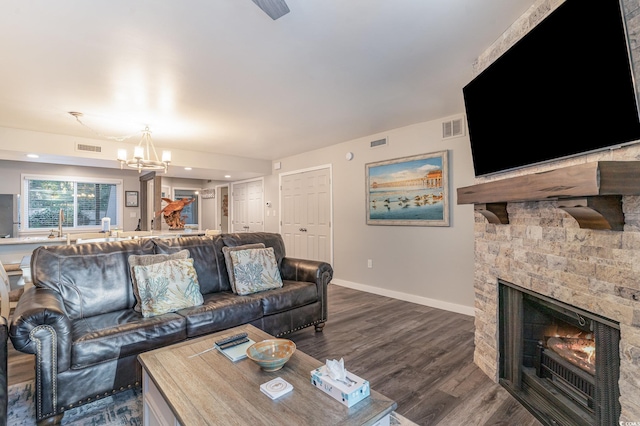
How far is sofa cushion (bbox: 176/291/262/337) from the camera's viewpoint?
227cm

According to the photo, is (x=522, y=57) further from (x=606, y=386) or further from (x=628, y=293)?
(x=606, y=386)

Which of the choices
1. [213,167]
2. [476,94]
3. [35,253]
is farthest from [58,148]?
[476,94]

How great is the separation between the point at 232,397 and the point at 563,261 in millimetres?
1783

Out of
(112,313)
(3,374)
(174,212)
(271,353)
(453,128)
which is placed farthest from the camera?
(174,212)

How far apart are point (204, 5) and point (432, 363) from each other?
299 cm

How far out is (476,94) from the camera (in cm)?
223

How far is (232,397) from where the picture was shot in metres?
1.24

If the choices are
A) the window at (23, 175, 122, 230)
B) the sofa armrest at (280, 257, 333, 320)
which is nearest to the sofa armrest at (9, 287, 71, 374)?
the sofa armrest at (280, 257, 333, 320)

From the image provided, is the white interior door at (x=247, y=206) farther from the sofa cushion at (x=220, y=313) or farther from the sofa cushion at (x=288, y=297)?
the sofa cushion at (x=220, y=313)

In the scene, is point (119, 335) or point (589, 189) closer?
point (589, 189)

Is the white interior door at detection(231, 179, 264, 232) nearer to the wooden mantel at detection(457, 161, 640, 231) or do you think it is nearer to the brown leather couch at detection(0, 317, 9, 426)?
the brown leather couch at detection(0, 317, 9, 426)

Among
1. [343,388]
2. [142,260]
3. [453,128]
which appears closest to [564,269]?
[343,388]

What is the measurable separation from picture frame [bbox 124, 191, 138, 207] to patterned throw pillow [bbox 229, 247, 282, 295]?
5.46 m

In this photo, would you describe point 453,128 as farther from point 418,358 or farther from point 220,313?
point 220,313
